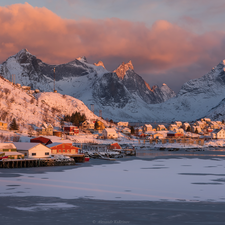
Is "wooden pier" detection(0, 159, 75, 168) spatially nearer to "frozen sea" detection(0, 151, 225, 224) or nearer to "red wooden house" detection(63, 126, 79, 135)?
"frozen sea" detection(0, 151, 225, 224)

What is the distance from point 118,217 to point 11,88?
15271 cm

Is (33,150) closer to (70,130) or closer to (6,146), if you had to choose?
(6,146)

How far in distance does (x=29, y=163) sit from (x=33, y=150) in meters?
8.14

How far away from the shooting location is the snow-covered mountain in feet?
463

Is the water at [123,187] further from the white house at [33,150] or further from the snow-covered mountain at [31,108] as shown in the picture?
the snow-covered mountain at [31,108]

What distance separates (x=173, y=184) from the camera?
140ft

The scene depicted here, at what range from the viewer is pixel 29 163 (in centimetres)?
6781

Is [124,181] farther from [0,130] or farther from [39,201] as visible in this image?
[0,130]

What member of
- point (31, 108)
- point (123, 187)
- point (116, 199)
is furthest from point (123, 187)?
point (31, 108)

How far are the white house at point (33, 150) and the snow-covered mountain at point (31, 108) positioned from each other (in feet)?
193

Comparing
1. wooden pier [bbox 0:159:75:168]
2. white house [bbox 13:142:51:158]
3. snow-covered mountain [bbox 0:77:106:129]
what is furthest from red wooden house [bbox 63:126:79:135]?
wooden pier [bbox 0:159:75:168]

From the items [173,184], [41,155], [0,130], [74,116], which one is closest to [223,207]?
[173,184]

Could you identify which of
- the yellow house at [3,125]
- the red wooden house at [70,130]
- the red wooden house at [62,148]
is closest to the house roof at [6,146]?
the red wooden house at [62,148]

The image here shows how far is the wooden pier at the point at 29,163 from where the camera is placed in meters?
65.2
